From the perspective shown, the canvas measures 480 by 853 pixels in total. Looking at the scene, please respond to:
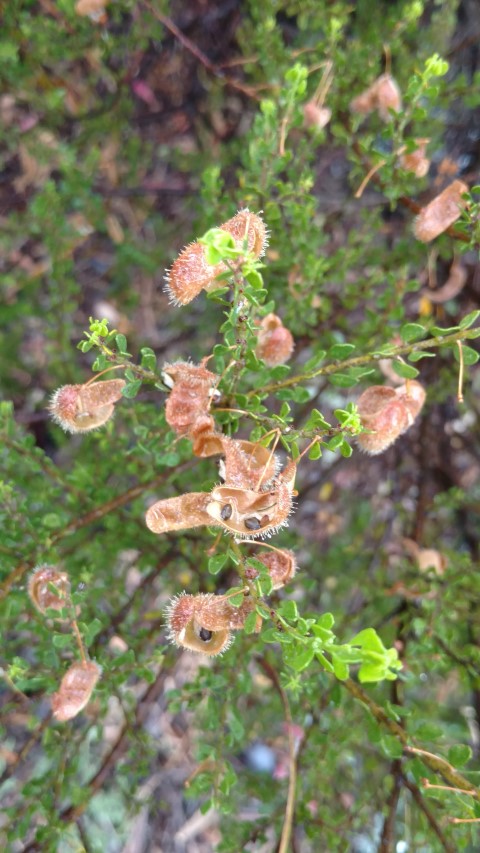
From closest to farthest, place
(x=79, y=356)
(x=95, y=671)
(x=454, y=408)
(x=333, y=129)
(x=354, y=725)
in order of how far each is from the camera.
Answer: (x=95, y=671), (x=333, y=129), (x=354, y=725), (x=454, y=408), (x=79, y=356)

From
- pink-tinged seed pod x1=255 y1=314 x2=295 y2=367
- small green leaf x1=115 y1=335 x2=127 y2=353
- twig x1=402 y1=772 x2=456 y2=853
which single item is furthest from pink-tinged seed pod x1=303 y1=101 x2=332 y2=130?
twig x1=402 y1=772 x2=456 y2=853

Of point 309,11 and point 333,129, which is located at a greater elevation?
point 309,11

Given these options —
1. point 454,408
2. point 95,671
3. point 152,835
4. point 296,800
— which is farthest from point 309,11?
point 152,835

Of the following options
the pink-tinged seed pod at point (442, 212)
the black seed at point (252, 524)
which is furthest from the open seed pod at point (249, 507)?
the pink-tinged seed pod at point (442, 212)

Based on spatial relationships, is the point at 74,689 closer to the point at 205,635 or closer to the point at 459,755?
the point at 205,635

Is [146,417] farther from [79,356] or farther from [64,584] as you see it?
[79,356]

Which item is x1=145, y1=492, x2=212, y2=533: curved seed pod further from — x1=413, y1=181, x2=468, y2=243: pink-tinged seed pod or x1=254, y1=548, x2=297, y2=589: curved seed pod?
x1=413, y1=181, x2=468, y2=243: pink-tinged seed pod

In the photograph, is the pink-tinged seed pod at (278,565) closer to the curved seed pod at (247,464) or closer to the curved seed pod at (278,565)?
the curved seed pod at (278,565)
